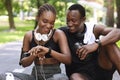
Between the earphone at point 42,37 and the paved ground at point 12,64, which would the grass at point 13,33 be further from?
the earphone at point 42,37

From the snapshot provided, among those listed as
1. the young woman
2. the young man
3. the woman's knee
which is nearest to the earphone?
the young woman

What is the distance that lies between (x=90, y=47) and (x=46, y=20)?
580 mm

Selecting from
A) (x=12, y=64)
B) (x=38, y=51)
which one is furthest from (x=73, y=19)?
(x=12, y=64)

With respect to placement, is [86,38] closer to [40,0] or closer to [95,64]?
[95,64]

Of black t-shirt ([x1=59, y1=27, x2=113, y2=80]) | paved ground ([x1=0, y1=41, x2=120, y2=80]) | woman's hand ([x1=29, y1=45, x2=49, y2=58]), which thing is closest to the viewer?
woman's hand ([x1=29, y1=45, x2=49, y2=58])

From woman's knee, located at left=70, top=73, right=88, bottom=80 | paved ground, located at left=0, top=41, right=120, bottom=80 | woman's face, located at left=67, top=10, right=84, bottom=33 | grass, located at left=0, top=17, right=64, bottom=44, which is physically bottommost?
grass, located at left=0, top=17, right=64, bottom=44

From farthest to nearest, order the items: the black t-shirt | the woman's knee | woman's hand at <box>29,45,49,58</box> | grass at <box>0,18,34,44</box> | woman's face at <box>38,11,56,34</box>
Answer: grass at <box>0,18,34,44</box>, the black t-shirt, the woman's knee, woman's face at <box>38,11,56,34</box>, woman's hand at <box>29,45,49,58</box>

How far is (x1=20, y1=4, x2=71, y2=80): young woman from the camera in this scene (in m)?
4.63

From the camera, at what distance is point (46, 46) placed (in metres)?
4.73

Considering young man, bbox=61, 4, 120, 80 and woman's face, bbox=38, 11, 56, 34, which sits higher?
woman's face, bbox=38, 11, 56, 34

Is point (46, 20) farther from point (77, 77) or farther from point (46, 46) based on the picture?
point (77, 77)

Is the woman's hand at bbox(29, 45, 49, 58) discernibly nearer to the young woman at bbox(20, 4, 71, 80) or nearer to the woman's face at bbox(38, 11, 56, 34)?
the young woman at bbox(20, 4, 71, 80)

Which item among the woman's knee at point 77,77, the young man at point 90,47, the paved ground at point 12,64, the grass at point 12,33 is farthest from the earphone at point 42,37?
the grass at point 12,33

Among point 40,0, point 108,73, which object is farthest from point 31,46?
point 40,0
